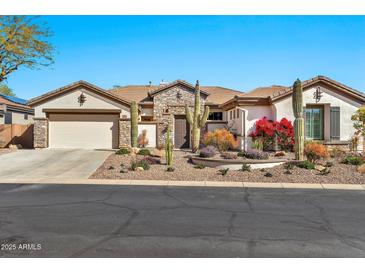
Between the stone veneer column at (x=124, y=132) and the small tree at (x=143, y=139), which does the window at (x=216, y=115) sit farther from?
the stone veneer column at (x=124, y=132)

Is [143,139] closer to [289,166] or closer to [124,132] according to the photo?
[124,132]

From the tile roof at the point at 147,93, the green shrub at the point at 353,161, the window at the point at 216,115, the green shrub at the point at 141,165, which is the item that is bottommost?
the green shrub at the point at 141,165

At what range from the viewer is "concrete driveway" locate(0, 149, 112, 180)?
15.0 m

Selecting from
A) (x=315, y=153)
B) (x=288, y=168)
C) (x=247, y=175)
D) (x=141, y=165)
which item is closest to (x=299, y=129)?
(x=315, y=153)

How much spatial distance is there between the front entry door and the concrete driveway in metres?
7.10

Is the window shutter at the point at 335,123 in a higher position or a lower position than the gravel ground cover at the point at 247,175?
higher

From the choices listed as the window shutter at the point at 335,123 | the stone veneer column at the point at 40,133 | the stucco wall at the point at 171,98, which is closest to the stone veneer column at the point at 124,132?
the stucco wall at the point at 171,98

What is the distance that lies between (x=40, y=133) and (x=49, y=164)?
7496 millimetres

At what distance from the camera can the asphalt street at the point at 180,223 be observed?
583 centimetres

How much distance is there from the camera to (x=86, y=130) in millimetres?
25312

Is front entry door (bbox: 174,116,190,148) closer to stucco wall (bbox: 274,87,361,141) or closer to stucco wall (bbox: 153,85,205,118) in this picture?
stucco wall (bbox: 153,85,205,118)

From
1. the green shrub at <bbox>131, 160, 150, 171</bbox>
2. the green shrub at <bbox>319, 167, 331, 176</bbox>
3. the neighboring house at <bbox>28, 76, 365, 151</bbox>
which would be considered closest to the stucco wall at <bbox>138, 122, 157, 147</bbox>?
the neighboring house at <bbox>28, 76, 365, 151</bbox>

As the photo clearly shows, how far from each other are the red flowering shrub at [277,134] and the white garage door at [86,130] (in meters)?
10.3

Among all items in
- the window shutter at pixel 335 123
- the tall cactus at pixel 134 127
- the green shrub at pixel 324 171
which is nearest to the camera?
the green shrub at pixel 324 171
